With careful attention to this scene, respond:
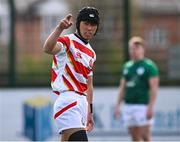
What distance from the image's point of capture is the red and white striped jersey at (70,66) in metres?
7.66

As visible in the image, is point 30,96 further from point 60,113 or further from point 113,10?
point 60,113

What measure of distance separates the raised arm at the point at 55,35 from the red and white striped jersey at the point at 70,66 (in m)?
0.22

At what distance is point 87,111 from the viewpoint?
800 centimetres

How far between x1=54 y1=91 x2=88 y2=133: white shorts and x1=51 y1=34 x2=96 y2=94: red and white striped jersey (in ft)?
0.20

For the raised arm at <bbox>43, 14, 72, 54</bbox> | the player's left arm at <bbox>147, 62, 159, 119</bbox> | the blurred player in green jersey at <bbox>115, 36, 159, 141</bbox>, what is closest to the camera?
the raised arm at <bbox>43, 14, 72, 54</bbox>

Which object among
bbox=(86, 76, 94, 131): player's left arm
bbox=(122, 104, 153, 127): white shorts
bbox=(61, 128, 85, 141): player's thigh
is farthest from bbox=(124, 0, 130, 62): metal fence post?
bbox=(61, 128, 85, 141): player's thigh

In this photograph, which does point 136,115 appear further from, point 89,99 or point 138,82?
point 89,99

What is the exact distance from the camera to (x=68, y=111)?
25.2ft

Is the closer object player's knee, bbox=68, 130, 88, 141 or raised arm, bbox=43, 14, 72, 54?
raised arm, bbox=43, 14, 72, 54

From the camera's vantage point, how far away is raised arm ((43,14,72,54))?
7188mm

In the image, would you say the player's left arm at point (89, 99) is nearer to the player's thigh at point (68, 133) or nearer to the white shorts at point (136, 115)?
the player's thigh at point (68, 133)

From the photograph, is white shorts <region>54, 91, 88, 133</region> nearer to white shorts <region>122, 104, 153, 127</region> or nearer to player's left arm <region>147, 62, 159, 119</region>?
player's left arm <region>147, 62, 159, 119</region>

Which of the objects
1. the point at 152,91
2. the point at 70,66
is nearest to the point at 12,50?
the point at 152,91

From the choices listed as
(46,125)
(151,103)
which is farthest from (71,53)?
(46,125)
